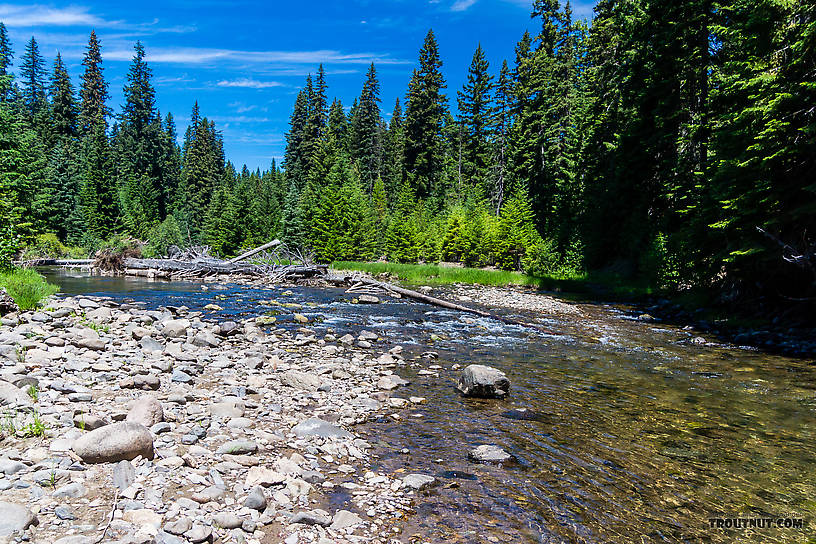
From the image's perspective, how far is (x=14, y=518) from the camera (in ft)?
9.89

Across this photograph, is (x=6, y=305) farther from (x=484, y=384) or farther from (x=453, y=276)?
(x=453, y=276)

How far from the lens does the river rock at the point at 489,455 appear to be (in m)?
5.73

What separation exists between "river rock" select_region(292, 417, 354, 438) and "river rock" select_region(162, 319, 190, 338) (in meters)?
6.41

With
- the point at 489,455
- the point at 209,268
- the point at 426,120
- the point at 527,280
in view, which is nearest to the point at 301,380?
the point at 489,455

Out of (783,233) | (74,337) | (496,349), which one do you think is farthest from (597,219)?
(74,337)

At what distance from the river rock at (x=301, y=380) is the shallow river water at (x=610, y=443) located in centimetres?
178

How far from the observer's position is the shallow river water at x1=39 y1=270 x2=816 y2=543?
4520mm

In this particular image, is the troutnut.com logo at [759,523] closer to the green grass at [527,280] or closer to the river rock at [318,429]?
the river rock at [318,429]

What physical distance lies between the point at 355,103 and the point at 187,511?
81.6 m

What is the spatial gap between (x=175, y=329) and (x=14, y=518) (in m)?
8.49

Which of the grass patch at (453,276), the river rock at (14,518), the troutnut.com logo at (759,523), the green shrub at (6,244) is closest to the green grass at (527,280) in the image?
the grass patch at (453,276)

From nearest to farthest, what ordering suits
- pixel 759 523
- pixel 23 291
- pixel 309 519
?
1. pixel 309 519
2. pixel 759 523
3. pixel 23 291

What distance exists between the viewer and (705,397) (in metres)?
8.42

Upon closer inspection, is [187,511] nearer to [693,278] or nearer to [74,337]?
[74,337]
